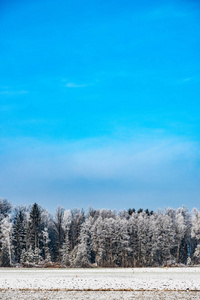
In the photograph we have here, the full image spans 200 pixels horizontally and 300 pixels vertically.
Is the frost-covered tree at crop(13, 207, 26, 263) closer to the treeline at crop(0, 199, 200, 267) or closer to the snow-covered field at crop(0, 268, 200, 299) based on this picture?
the treeline at crop(0, 199, 200, 267)

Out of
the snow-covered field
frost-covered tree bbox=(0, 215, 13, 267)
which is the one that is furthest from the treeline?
the snow-covered field

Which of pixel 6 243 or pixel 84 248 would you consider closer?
pixel 6 243

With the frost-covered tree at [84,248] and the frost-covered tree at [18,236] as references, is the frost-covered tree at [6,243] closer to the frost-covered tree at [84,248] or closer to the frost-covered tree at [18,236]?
the frost-covered tree at [18,236]

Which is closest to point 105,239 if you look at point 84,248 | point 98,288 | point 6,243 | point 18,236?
point 84,248

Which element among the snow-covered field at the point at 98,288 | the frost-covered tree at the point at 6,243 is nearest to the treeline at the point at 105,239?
the frost-covered tree at the point at 6,243

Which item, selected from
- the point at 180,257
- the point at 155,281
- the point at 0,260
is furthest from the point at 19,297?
the point at 180,257

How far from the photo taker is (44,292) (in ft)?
76.9

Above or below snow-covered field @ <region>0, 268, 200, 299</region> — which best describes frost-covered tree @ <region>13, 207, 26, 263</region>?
above

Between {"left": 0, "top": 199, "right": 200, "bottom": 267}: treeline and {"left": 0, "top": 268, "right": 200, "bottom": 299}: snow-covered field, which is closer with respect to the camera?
{"left": 0, "top": 268, "right": 200, "bottom": 299}: snow-covered field

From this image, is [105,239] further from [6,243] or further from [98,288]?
[98,288]

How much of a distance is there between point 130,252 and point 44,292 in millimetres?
56374

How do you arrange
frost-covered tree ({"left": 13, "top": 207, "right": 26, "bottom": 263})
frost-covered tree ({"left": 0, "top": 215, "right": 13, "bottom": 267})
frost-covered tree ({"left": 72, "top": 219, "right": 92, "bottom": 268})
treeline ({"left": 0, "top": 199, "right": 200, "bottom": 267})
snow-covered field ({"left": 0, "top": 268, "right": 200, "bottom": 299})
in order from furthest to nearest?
1. frost-covered tree ({"left": 13, "top": 207, "right": 26, "bottom": 263})
2. treeline ({"left": 0, "top": 199, "right": 200, "bottom": 267})
3. frost-covered tree ({"left": 72, "top": 219, "right": 92, "bottom": 268})
4. frost-covered tree ({"left": 0, "top": 215, "right": 13, "bottom": 267})
5. snow-covered field ({"left": 0, "top": 268, "right": 200, "bottom": 299})

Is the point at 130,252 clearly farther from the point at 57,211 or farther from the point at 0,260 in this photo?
the point at 0,260

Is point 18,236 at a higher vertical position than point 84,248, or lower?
higher
